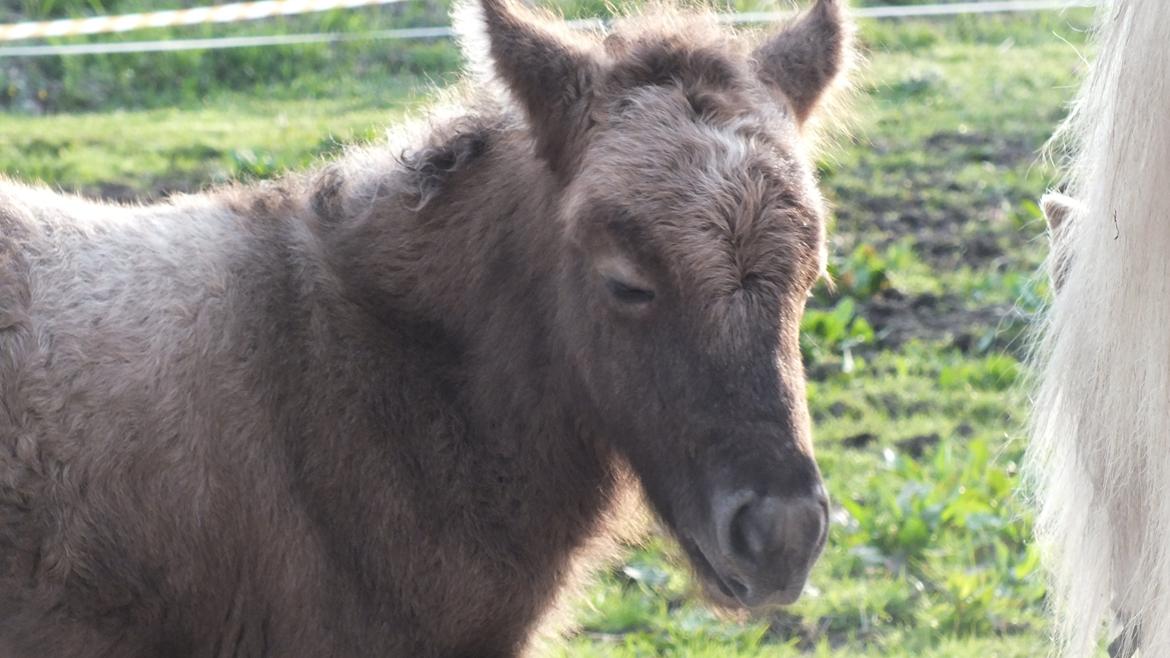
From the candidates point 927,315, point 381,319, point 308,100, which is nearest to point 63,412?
point 381,319

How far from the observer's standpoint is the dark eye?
140 inches

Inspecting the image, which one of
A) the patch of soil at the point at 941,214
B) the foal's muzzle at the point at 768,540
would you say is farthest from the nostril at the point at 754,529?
the patch of soil at the point at 941,214

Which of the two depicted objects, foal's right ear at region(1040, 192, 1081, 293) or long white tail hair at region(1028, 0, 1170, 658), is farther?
foal's right ear at region(1040, 192, 1081, 293)

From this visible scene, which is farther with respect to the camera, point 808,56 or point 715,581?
point 808,56

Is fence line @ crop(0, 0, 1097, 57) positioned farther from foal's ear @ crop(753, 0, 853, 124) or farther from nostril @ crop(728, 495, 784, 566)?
nostril @ crop(728, 495, 784, 566)

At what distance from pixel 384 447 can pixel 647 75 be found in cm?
119

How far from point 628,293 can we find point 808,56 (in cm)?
98

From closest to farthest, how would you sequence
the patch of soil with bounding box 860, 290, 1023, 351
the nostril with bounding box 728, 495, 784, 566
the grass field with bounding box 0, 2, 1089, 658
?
A: the nostril with bounding box 728, 495, 784, 566
the grass field with bounding box 0, 2, 1089, 658
the patch of soil with bounding box 860, 290, 1023, 351

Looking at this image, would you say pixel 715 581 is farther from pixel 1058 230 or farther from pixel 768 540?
pixel 1058 230

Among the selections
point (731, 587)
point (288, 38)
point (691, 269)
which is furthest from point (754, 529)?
point (288, 38)

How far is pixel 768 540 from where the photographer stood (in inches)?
131

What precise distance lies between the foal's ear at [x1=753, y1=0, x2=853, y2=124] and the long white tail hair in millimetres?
708

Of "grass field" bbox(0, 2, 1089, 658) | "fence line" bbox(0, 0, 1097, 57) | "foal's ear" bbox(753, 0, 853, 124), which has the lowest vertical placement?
"grass field" bbox(0, 2, 1089, 658)

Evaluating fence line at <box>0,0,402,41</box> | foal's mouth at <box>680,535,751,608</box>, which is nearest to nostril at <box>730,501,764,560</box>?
foal's mouth at <box>680,535,751,608</box>
